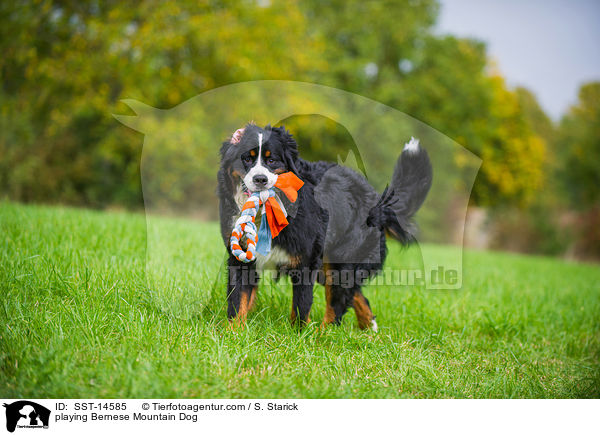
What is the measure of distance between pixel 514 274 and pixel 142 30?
8.89 metres

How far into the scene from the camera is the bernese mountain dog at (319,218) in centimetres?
277

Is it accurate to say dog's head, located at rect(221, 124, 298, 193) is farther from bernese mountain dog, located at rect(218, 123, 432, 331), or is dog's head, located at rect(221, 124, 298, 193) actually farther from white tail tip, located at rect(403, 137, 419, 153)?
white tail tip, located at rect(403, 137, 419, 153)

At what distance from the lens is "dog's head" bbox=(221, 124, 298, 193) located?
2648 millimetres

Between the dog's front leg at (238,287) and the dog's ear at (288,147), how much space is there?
72 centimetres

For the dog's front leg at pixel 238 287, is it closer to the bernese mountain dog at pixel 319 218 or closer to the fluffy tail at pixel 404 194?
the bernese mountain dog at pixel 319 218

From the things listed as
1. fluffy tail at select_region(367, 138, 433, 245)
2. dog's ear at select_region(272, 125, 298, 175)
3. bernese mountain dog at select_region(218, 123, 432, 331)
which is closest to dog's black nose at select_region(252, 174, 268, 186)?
bernese mountain dog at select_region(218, 123, 432, 331)

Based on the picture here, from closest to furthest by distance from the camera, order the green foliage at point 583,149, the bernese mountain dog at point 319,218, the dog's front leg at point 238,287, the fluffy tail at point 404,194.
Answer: the bernese mountain dog at point 319,218, the dog's front leg at point 238,287, the fluffy tail at point 404,194, the green foliage at point 583,149

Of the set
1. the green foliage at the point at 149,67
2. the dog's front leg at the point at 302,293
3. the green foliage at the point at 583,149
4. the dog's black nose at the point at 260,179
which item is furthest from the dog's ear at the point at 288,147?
the green foliage at the point at 583,149

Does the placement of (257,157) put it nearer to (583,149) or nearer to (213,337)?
(213,337)

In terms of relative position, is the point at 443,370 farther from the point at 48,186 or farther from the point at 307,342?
the point at 48,186

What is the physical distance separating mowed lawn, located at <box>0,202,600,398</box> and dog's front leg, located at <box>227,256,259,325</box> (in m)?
0.11

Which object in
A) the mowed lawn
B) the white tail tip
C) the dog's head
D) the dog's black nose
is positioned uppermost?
the white tail tip

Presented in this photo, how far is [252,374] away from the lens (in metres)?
2.45

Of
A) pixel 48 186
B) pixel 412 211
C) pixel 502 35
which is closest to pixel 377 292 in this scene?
pixel 412 211
